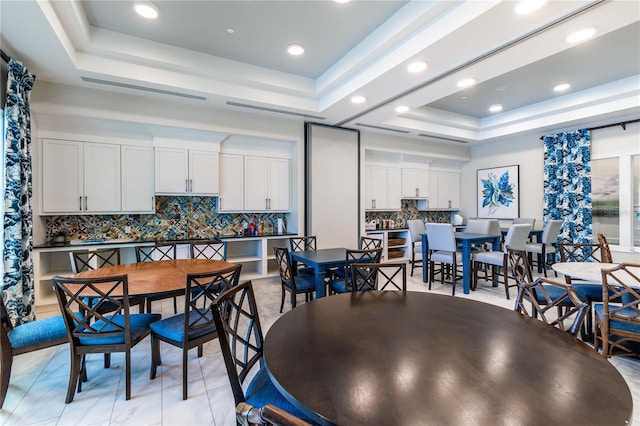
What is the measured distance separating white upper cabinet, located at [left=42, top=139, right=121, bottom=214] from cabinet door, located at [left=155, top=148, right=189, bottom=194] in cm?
52

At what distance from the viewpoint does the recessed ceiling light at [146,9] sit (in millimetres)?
2805

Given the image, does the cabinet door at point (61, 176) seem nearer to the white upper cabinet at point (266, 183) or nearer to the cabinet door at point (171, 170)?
the cabinet door at point (171, 170)

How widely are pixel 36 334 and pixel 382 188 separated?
5.93 metres

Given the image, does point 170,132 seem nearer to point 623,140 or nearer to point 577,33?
point 577,33

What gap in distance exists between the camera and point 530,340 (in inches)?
50.2

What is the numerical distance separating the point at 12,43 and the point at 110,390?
3195 mm

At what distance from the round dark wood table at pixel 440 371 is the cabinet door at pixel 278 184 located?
3953 millimetres

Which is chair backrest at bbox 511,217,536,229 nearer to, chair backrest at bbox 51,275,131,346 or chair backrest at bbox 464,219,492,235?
chair backrest at bbox 464,219,492,235

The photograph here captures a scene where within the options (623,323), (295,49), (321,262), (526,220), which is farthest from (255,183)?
(526,220)

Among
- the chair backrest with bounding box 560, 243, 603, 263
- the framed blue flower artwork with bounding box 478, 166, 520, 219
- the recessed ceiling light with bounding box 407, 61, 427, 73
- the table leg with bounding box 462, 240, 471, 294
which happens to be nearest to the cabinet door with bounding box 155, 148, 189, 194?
the recessed ceiling light with bounding box 407, 61, 427, 73

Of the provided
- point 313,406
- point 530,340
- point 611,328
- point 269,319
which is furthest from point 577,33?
point 269,319

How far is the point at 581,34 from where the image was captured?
275 centimetres

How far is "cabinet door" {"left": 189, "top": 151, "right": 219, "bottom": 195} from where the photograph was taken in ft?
15.3

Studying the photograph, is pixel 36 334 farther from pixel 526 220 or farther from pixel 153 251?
pixel 526 220
